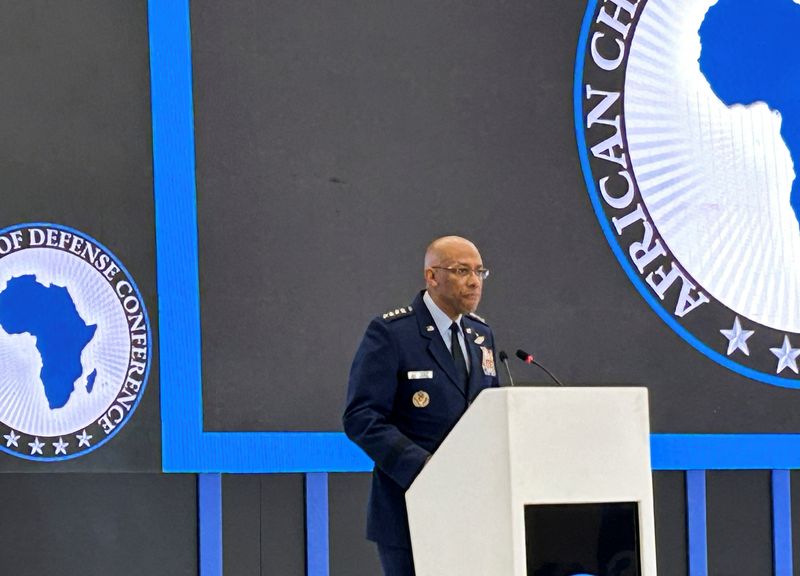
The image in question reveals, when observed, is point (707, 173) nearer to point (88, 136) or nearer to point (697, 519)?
point (697, 519)

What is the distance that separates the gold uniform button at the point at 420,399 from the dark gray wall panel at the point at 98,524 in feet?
4.07

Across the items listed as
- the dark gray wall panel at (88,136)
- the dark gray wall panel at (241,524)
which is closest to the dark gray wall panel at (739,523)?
the dark gray wall panel at (241,524)

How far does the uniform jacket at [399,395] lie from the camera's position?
2.88m

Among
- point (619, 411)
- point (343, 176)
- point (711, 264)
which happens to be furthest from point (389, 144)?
point (619, 411)

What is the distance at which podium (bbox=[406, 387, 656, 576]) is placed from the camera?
2.48 m

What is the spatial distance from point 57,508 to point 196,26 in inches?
62.4

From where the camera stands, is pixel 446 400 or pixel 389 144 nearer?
pixel 446 400

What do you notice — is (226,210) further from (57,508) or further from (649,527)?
(649,527)

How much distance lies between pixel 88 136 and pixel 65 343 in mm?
653

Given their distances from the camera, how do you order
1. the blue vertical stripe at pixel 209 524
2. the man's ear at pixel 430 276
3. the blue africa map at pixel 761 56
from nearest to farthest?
1. the man's ear at pixel 430 276
2. the blue vertical stripe at pixel 209 524
3. the blue africa map at pixel 761 56

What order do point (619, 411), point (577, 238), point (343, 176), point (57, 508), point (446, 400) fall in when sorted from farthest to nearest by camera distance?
point (577, 238), point (343, 176), point (57, 508), point (446, 400), point (619, 411)

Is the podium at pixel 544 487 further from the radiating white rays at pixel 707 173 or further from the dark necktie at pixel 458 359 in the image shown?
the radiating white rays at pixel 707 173

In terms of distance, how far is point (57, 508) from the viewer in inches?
149

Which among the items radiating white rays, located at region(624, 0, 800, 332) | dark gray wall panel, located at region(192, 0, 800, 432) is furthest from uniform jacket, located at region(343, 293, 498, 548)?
radiating white rays, located at region(624, 0, 800, 332)
